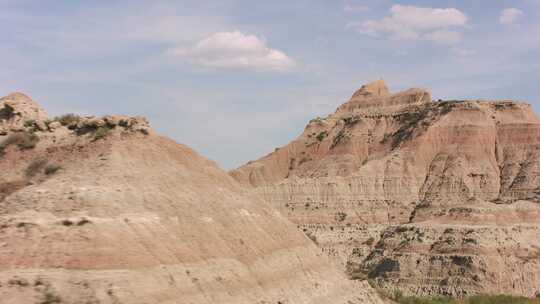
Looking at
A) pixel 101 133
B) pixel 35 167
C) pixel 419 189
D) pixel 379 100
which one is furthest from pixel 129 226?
pixel 379 100

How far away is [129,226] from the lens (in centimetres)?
3669

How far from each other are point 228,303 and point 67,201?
8429 mm

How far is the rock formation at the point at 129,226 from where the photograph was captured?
108ft

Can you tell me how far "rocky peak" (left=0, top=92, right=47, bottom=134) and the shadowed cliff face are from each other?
46.6 m

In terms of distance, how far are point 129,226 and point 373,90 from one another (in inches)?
4525

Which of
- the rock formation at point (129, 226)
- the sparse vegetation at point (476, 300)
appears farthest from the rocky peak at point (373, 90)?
the rock formation at point (129, 226)

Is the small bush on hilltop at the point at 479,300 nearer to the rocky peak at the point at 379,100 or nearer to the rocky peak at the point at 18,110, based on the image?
the rocky peak at the point at 18,110

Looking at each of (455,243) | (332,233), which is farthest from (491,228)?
(332,233)

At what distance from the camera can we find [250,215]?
1895 inches

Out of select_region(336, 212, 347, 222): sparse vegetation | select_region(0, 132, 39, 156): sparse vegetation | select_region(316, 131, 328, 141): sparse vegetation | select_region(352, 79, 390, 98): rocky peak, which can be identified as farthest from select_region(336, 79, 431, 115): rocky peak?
select_region(0, 132, 39, 156): sparse vegetation

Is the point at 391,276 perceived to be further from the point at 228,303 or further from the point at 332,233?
the point at 228,303

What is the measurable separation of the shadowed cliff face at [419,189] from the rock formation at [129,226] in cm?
3722

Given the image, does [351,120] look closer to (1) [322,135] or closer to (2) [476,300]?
(1) [322,135]

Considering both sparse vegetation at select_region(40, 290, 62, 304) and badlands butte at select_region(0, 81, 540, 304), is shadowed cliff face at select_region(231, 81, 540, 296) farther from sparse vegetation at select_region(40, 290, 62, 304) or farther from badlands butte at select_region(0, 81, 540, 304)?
sparse vegetation at select_region(40, 290, 62, 304)
